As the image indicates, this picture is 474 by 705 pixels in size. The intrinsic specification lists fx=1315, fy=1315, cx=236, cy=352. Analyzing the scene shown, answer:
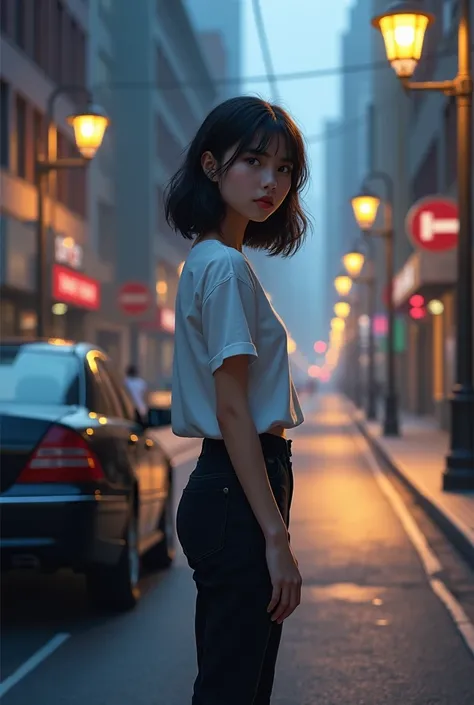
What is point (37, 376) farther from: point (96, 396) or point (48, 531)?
point (48, 531)

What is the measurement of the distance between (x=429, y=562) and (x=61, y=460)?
13.5 feet

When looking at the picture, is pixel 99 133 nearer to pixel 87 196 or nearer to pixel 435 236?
pixel 435 236

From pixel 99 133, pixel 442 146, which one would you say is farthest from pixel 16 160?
pixel 99 133

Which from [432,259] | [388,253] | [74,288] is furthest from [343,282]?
[432,259]

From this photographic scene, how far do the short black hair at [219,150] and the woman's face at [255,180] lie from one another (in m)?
0.02

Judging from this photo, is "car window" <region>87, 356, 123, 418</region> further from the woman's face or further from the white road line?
the woman's face

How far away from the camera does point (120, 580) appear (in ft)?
24.8

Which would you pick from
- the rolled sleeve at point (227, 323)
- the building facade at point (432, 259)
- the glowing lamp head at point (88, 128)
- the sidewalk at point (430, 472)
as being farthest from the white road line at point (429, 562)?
the building facade at point (432, 259)

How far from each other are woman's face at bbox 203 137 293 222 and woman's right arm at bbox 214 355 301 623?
16.8 inches

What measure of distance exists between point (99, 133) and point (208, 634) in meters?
15.1

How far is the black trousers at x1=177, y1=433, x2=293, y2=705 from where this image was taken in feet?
9.64

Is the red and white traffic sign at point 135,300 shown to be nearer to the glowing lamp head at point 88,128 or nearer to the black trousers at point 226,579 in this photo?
the glowing lamp head at point 88,128

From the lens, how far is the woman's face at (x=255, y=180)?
3.12m

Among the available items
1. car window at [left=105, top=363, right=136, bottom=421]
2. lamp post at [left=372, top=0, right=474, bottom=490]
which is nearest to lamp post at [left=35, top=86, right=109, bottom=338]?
lamp post at [left=372, top=0, right=474, bottom=490]
